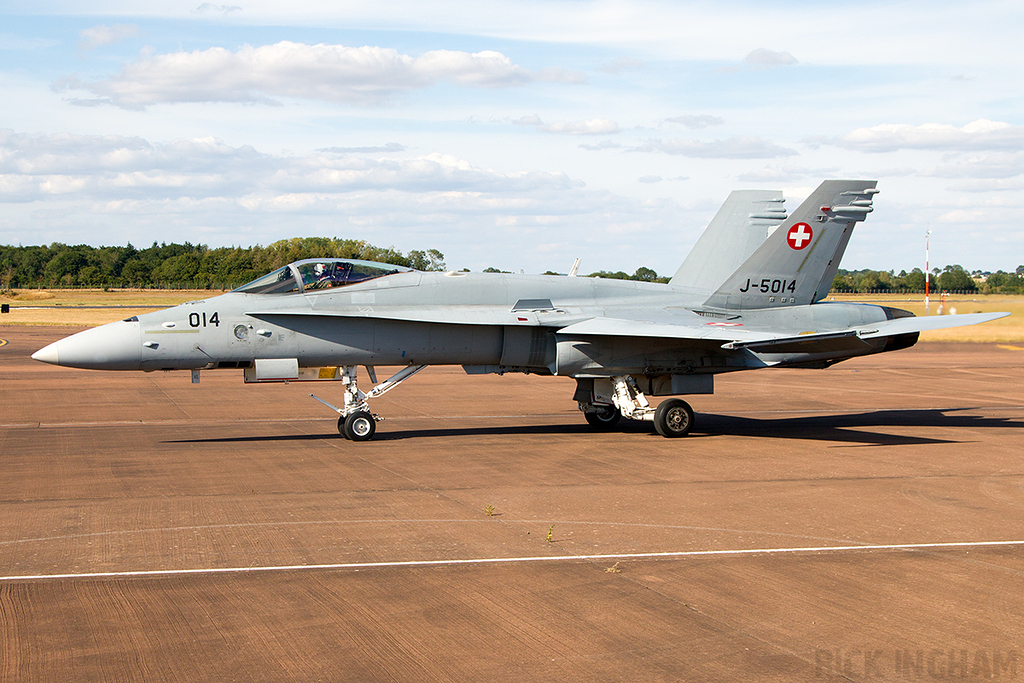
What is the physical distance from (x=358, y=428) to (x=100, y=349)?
3.81m

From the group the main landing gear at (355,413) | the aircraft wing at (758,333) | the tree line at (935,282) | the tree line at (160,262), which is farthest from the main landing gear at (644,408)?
the tree line at (935,282)

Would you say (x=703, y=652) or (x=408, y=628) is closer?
(x=703, y=652)

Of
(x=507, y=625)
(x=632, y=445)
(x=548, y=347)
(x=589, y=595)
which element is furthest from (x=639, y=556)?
(x=548, y=347)

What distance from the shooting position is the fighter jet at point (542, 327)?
12.9 m

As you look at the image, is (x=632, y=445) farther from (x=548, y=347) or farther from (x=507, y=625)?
(x=507, y=625)

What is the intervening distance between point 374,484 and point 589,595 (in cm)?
460

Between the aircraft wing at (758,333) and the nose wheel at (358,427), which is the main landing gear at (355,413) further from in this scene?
the aircraft wing at (758,333)

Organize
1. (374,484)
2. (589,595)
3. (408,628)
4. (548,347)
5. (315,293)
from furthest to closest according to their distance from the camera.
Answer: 1. (548,347)
2. (315,293)
3. (374,484)
4. (589,595)
5. (408,628)

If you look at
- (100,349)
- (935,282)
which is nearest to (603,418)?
(100,349)

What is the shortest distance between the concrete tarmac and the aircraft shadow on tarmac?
13cm

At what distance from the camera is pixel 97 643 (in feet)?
17.4

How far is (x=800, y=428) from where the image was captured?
15703 millimetres

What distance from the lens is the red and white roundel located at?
50.3 ft

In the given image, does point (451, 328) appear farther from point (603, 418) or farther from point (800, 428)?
point (800, 428)
